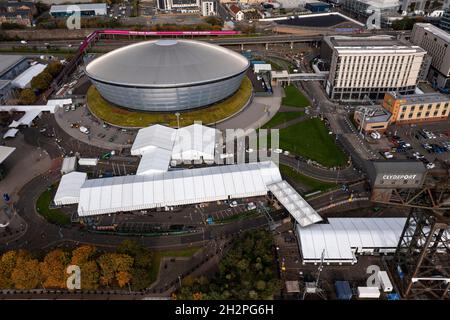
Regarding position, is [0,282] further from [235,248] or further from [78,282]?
[235,248]

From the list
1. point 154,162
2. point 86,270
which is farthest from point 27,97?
point 86,270

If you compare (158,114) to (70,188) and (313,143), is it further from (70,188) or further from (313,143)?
(313,143)

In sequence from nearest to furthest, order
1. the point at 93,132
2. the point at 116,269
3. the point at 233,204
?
1. the point at 116,269
2. the point at 233,204
3. the point at 93,132

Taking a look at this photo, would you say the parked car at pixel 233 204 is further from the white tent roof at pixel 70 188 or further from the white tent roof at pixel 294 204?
the white tent roof at pixel 70 188

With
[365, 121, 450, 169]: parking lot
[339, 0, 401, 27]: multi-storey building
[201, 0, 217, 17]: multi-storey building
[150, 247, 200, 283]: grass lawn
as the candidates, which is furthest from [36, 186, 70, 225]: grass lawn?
[339, 0, 401, 27]: multi-storey building

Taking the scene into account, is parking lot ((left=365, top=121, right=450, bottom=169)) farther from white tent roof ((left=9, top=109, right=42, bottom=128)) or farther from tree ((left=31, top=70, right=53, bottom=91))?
tree ((left=31, top=70, right=53, bottom=91))

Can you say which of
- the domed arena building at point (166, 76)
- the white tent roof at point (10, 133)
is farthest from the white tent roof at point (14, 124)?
the domed arena building at point (166, 76)
